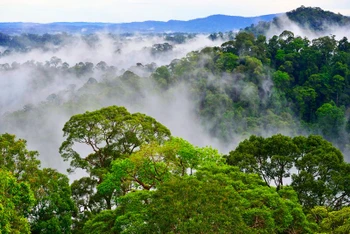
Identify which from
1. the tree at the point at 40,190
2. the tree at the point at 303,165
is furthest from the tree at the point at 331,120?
the tree at the point at 40,190

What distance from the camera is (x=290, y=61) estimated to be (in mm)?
50750

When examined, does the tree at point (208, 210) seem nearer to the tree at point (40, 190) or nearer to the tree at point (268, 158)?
the tree at point (40, 190)

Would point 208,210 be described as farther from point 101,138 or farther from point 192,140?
point 192,140

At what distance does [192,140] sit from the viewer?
44.9 metres

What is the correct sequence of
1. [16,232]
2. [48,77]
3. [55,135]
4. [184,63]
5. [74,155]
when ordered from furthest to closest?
[48,77], [184,63], [55,135], [74,155], [16,232]

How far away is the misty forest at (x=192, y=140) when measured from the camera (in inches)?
425

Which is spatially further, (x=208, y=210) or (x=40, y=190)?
(x=40, y=190)

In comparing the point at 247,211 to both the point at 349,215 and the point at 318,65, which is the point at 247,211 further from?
the point at 318,65

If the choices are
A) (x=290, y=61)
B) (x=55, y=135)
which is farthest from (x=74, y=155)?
(x=290, y=61)

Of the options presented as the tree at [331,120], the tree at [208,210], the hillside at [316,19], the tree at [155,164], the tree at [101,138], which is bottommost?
the tree at [208,210]

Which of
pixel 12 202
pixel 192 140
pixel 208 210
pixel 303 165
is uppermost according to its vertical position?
pixel 192 140

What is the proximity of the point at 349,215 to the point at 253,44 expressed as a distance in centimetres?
4302

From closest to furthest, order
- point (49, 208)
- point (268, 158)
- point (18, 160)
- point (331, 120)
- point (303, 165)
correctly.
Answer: point (49, 208), point (18, 160), point (303, 165), point (268, 158), point (331, 120)

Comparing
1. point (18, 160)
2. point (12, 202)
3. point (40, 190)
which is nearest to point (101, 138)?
point (18, 160)
